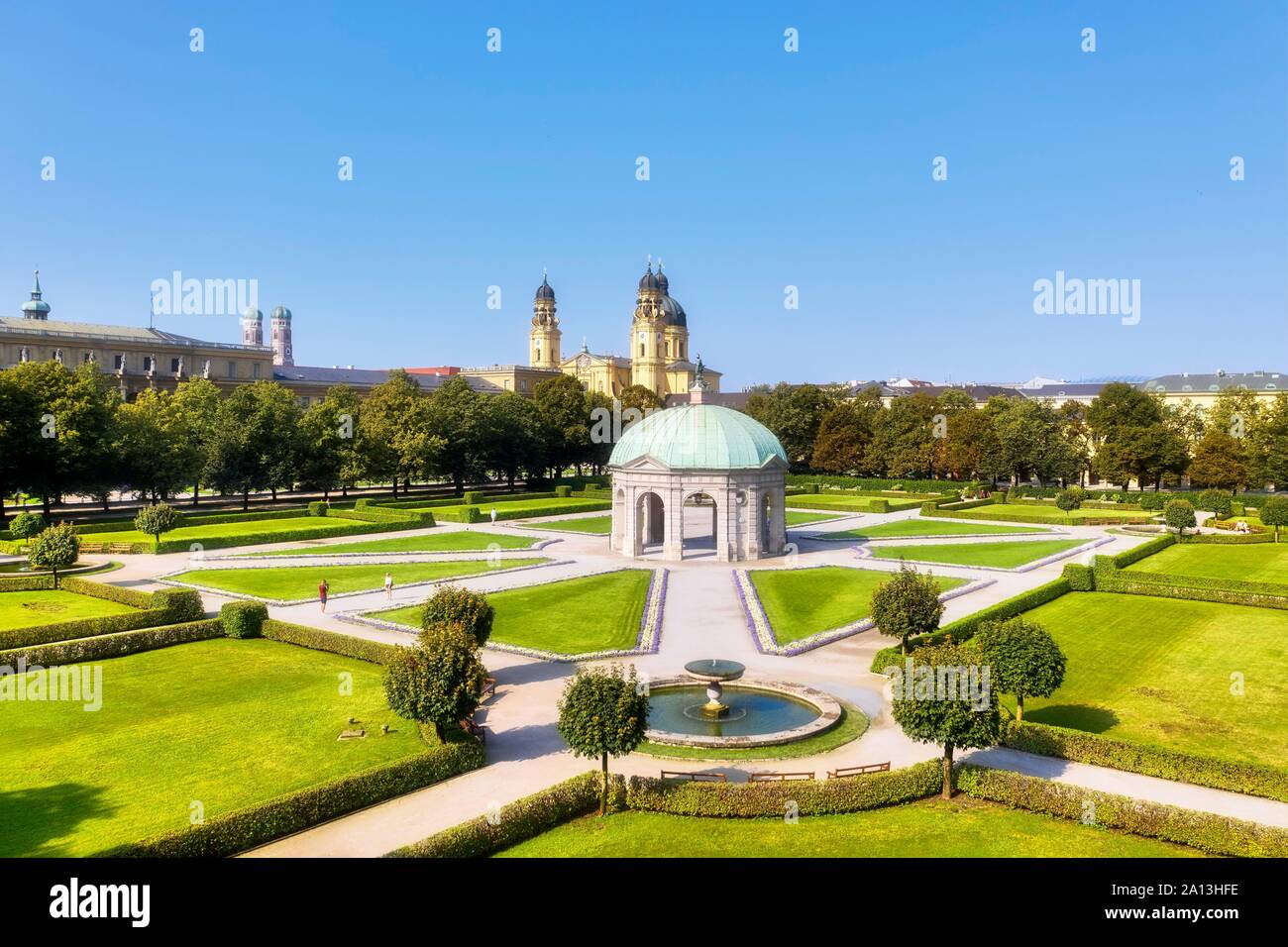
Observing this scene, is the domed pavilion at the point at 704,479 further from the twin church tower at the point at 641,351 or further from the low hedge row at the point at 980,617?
the twin church tower at the point at 641,351

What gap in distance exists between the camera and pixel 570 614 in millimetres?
41438

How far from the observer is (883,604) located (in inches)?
1294

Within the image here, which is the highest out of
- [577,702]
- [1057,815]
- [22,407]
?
[22,407]

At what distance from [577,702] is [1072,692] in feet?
62.0

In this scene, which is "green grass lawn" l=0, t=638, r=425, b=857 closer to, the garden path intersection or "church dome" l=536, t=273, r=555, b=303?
the garden path intersection

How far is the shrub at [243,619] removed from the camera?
36.8 metres

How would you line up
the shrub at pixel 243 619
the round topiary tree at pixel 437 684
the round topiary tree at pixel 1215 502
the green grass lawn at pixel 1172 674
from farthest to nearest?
the round topiary tree at pixel 1215 502 → the shrub at pixel 243 619 → the green grass lawn at pixel 1172 674 → the round topiary tree at pixel 437 684

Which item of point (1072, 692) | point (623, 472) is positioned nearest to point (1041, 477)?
point (623, 472)

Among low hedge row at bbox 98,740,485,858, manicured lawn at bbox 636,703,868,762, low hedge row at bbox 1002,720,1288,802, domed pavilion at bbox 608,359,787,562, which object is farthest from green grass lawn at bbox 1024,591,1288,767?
domed pavilion at bbox 608,359,787,562

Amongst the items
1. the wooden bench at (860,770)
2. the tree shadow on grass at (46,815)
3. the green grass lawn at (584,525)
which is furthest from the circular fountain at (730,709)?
the green grass lawn at (584,525)

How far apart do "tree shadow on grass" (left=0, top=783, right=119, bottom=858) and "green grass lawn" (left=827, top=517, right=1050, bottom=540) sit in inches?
2205

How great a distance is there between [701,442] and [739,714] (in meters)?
30.4

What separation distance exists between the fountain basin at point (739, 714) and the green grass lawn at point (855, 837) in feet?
15.3
